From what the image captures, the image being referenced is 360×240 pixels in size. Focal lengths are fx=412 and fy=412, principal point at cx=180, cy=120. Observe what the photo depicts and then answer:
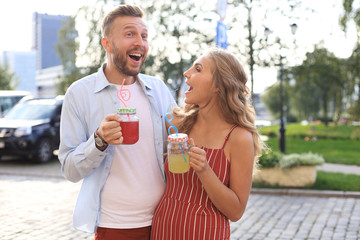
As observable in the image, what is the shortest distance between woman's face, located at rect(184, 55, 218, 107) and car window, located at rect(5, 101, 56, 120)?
10.7m

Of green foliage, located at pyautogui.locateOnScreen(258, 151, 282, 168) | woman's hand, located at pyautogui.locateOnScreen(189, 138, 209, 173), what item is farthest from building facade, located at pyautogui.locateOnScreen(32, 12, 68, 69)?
woman's hand, located at pyautogui.locateOnScreen(189, 138, 209, 173)

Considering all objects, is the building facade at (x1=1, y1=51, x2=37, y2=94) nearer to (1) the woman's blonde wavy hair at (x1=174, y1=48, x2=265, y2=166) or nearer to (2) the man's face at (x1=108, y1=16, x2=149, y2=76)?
(2) the man's face at (x1=108, y1=16, x2=149, y2=76)

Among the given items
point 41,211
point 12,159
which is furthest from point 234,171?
point 12,159

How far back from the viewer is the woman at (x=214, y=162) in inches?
93.9

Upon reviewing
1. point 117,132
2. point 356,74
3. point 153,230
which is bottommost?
point 153,230

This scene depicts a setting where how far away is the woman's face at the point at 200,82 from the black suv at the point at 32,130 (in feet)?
33.1

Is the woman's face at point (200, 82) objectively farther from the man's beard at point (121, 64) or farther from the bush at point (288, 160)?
the bush at point (288, 160)

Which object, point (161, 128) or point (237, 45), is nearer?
point (161, 128)

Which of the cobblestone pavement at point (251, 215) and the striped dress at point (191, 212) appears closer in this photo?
the striped dress at point (191, 212)

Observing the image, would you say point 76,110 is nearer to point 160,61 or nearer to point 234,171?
point 234,171

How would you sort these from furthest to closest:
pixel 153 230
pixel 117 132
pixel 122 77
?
pixel 122 77, pixel 153 230, pixel 117 132

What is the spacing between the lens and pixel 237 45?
56.4ft

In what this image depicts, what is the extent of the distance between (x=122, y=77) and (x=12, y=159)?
39.0 ft

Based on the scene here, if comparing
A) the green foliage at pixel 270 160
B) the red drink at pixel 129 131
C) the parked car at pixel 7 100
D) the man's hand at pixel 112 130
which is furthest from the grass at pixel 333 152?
the parked car at pixel 7 100
